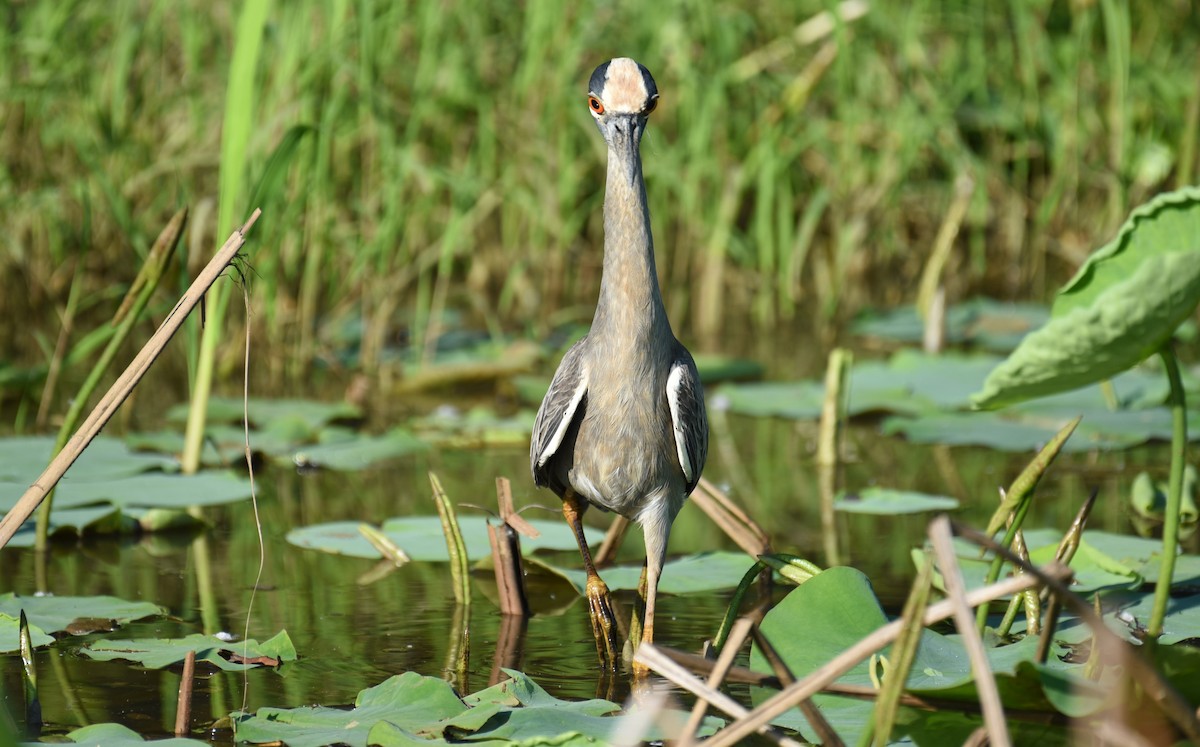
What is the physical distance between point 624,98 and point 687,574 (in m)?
1.35

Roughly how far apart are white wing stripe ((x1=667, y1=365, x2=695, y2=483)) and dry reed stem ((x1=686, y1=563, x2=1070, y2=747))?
1.16 meters

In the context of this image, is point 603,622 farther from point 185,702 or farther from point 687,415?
point 185,702

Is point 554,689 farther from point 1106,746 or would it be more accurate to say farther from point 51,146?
point 51,146

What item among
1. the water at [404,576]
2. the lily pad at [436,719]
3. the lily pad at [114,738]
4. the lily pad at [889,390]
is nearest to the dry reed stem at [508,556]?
the water at [404,576]

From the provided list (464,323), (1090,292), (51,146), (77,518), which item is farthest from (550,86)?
(1090,292)

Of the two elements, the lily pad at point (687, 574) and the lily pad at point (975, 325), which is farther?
the lily pad at point (975, 325)

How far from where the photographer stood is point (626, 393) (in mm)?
3074

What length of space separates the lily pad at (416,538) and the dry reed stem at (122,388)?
1543mm

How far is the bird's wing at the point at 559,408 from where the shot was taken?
3150mm

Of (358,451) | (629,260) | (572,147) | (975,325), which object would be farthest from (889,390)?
(629,260)

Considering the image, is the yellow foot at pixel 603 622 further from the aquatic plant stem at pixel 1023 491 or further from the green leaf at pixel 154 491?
the green leaf at pixel 154 491

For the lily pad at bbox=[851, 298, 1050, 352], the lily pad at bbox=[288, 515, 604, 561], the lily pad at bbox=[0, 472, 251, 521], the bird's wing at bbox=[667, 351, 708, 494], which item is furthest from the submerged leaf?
the lily pad at bbox=[851, 298, 1050, 352]

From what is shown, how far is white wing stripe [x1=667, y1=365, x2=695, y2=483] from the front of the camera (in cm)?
311

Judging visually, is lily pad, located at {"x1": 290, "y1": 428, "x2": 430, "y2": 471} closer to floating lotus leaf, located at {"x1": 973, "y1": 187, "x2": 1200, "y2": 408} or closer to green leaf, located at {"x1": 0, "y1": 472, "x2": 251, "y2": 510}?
green leaf, located at {"x1": 0, "y1": 472, "x2": 251, "y2": 510}
